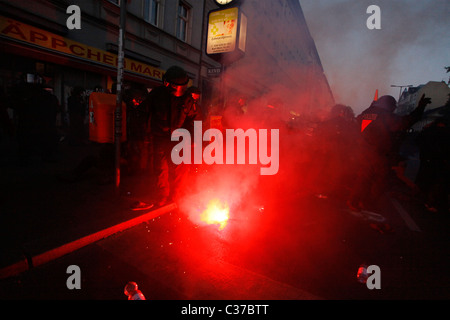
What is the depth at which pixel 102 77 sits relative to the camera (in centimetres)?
846

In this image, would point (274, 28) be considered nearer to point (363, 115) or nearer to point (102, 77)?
point (102, 77)

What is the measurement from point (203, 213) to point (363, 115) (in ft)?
10.8

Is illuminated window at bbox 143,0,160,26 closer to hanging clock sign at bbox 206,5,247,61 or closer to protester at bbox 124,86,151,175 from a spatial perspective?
hanging clock sign at bbox 206,5,247,61

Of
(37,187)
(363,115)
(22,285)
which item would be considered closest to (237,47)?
(363,115)

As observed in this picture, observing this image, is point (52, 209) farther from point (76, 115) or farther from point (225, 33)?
point (225, 33)

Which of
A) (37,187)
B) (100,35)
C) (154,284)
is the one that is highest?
(100,35)

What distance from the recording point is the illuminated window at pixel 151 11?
374 inches

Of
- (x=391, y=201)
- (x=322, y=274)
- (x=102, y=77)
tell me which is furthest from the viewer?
(x=102, y=77)

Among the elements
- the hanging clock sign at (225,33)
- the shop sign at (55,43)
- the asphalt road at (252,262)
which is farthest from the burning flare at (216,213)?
the shop sign at (55,43)

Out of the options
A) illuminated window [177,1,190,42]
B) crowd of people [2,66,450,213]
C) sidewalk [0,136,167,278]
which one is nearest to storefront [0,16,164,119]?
crowd of people [2,66,450,213]

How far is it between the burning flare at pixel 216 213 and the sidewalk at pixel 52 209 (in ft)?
1.82

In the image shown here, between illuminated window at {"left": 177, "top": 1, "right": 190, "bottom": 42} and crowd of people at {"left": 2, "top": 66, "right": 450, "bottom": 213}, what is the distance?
22.3ft

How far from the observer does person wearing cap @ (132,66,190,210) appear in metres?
3.10
